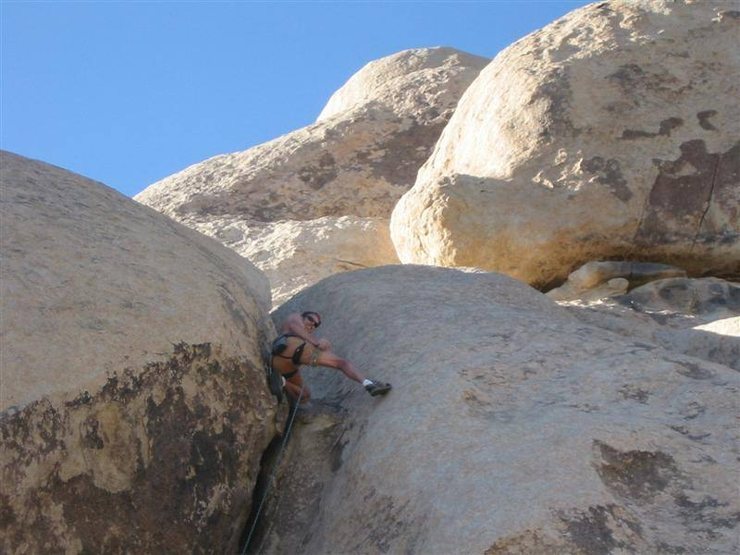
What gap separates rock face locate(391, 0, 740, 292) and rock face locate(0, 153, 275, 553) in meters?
3.30

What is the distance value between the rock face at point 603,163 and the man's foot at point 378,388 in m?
3.53

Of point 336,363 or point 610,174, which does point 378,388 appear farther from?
point 610,174

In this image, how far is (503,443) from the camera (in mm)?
6109

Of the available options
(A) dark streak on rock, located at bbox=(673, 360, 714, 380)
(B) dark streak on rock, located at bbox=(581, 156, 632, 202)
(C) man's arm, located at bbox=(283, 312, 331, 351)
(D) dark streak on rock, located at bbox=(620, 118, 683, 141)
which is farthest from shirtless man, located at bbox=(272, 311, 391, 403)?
(D) dark streak on rock, located at bbox=(620, 118, 683, 141)

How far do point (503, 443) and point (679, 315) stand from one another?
3.77 meters

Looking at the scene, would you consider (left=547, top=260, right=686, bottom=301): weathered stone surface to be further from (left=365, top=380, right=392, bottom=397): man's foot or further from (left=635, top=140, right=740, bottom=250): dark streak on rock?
(left=365, top=380, right=392, bottom=397): man's foot

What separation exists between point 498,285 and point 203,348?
248 centimetres

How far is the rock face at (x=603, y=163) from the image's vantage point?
402 inches

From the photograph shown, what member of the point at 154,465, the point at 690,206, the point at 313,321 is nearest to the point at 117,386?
the point at 154,465

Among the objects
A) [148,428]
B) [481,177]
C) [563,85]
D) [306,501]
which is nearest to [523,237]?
[481,177]

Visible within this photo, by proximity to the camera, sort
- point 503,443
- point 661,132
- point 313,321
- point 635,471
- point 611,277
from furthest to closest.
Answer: point 661,132, point 611,277, point 313,321, point 503,443, point 635,471

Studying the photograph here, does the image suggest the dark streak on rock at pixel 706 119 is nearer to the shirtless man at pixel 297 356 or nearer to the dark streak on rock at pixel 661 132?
the dark streak on rock at pixel 661 132

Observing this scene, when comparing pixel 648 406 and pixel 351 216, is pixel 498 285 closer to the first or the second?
pixel 648 406

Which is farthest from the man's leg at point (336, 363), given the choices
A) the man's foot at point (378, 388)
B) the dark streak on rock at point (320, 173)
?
the dark streak on rock at point (320, 173)
